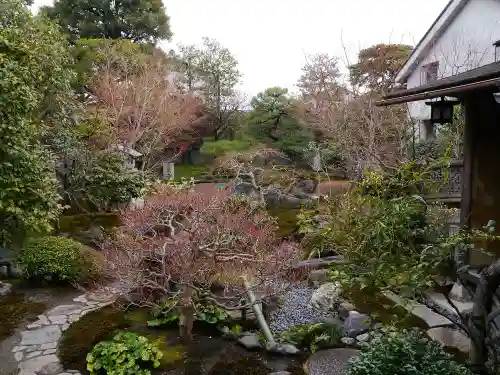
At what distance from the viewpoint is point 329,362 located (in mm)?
5844

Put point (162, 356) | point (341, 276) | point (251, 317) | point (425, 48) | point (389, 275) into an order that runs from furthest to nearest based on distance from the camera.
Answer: point (425, 48)
point (251, 317)
point (162, 356)
point (341, 276)
point (389, 275)

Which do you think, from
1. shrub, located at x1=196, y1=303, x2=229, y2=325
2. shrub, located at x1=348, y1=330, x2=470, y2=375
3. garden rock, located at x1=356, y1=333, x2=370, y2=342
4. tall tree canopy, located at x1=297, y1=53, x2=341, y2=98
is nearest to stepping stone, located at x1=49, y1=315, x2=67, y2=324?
shrub, located at x1=196, y1=303, x2=229, y2=325

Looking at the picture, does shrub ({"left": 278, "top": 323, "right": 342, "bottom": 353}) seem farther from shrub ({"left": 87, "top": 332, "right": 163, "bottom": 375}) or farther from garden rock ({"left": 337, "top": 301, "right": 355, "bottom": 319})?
shrub ({"left": 87, "top": 332, "right": 163, "bottom": 375})

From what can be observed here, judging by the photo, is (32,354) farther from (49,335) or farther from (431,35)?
(431,35)

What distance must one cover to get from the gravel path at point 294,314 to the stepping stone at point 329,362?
1197 millimetres

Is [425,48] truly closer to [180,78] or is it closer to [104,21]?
[180,78]

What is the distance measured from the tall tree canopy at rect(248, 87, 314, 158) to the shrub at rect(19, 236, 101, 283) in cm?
1159

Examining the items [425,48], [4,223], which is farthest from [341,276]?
[425,48]

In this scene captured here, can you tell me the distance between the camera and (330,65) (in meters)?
16.7

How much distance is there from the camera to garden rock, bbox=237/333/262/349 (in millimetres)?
6309

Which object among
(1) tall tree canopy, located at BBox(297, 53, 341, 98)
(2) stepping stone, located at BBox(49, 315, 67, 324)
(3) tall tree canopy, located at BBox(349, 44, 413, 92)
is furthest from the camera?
(1) tall tree canopy, located at BBox(297, 53, 341, 98)

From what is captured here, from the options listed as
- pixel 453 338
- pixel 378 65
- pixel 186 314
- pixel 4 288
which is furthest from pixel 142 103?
pixel 453 338

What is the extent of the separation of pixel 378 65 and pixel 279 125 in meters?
5.21

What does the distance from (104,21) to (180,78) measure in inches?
201
